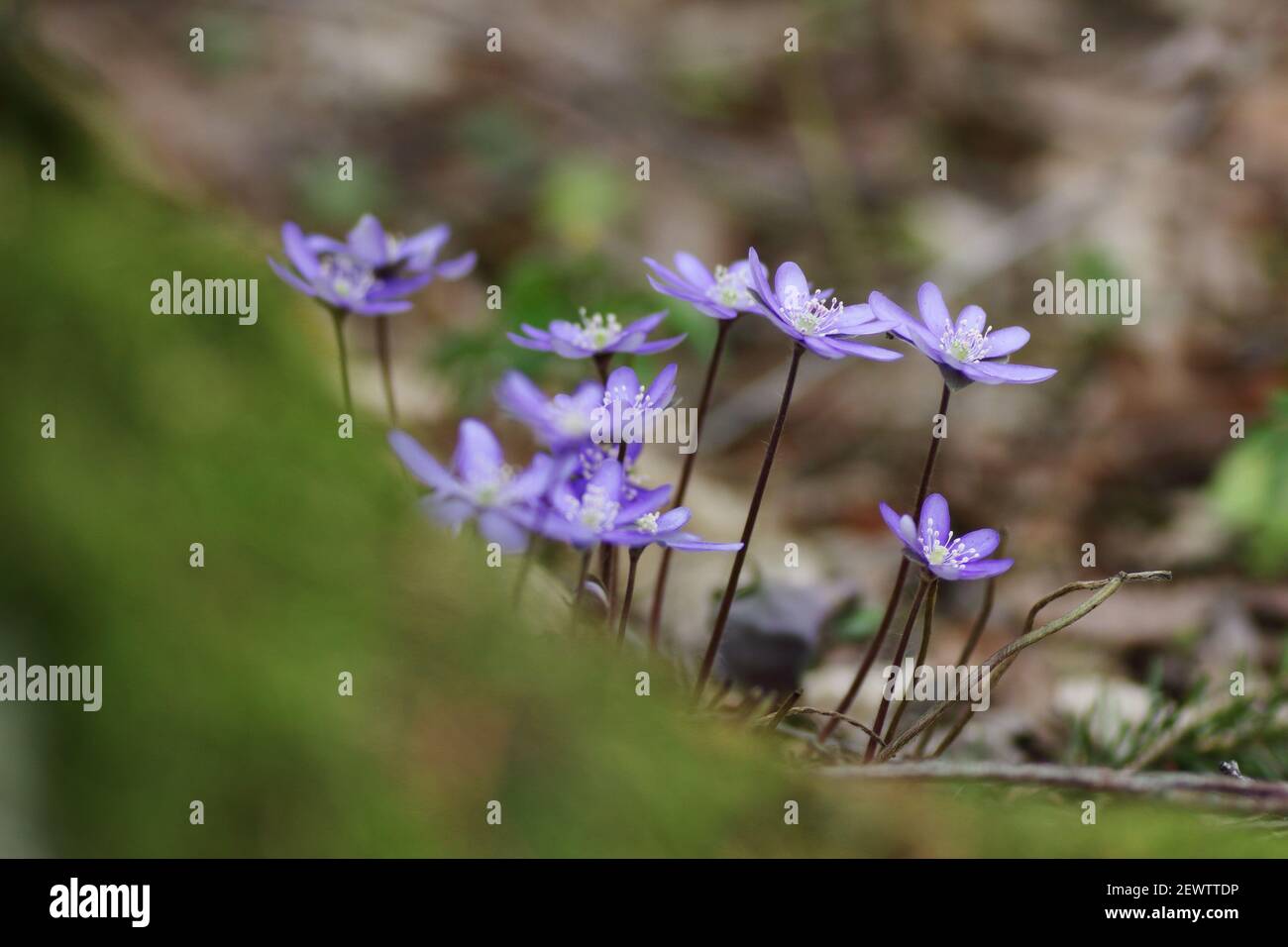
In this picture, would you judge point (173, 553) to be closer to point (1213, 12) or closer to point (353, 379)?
point (353, 379)

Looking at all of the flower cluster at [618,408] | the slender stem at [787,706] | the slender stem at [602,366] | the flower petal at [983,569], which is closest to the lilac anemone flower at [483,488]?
the flower cluster at [618,408]

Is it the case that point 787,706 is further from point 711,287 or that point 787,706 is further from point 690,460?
point 711,287

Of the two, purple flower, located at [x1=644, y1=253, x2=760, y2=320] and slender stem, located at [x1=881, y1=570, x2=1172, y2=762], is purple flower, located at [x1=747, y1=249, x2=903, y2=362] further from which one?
slender stem, located at [x1=881, y1=570, x2=1172, y2=762]

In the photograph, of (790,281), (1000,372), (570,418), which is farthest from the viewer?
(790,281)

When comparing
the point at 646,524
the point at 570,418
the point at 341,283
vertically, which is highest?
the point at 341,283

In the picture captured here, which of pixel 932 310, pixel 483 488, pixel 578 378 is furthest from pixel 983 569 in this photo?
pixel 578 378

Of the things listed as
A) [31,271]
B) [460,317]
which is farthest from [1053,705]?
[460,317]

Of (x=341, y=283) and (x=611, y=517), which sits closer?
(x=611, y=517)
